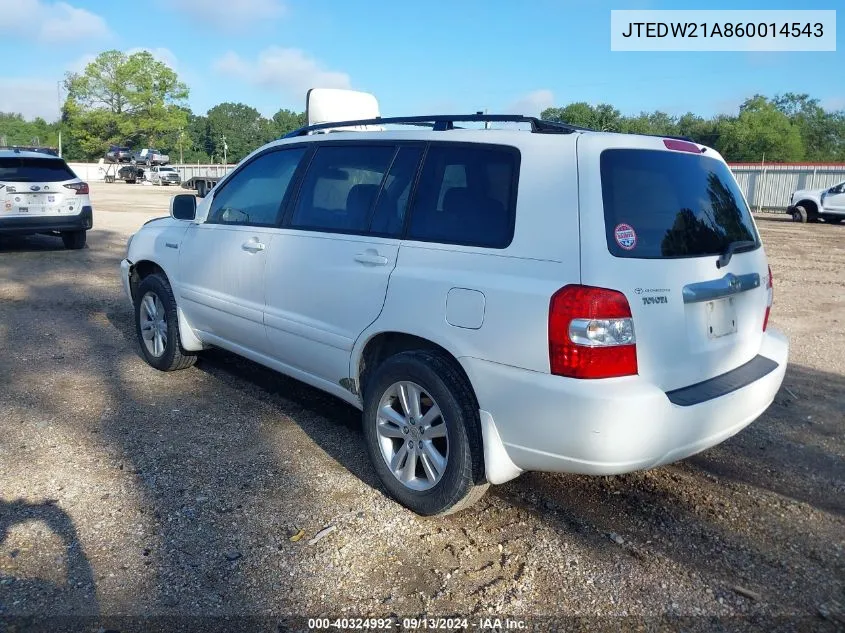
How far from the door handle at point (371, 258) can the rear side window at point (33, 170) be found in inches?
399

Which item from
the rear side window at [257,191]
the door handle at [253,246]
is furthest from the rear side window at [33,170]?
the door handle at [253,246]

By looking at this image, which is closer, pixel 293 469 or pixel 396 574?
pixel 396 574

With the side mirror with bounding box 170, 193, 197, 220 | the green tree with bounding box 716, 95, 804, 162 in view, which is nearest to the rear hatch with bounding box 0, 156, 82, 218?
the side mirror with bounding box 170, 193, 197, 220

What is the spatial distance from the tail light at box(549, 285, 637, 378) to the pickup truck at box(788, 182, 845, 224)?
79.1ft

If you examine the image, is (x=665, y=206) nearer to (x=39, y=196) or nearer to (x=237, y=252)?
(x=237, y=252)

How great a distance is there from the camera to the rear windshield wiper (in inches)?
130

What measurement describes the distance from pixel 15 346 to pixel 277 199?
342cm

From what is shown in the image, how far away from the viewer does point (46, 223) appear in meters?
12.1

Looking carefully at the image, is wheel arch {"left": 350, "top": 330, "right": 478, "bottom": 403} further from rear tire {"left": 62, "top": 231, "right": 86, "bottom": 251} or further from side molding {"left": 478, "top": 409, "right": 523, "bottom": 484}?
rear tire {"left": 62, "top": 231, "right": 86, "bottom": 251}

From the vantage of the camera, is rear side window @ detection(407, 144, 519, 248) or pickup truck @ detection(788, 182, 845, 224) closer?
rear side window @ detection(407, 144, 519, 248)

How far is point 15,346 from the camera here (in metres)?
6.37

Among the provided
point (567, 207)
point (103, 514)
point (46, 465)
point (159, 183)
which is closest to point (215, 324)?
point (46, 465)

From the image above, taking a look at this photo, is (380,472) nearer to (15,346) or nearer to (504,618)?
(504,618)

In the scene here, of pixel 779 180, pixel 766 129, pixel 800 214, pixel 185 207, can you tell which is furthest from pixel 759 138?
pixel 185 207
